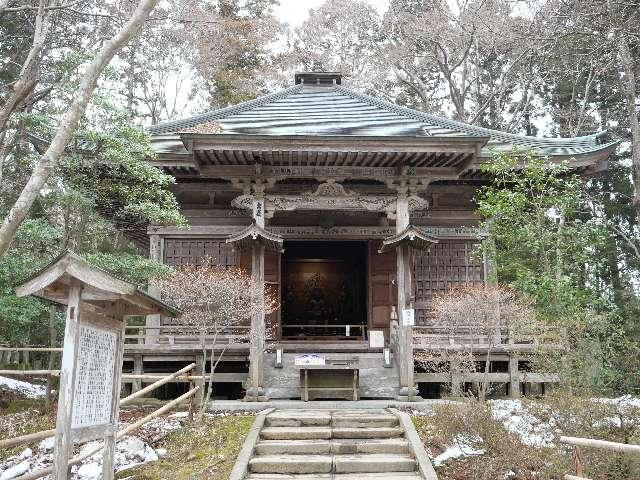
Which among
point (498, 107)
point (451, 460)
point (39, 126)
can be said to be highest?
point (498, 107)

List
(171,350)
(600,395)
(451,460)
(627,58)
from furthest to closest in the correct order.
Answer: (627,58) < (171,350) < (600,395) < (451,460)

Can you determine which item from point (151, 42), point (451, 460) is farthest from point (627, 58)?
point (151, 42)

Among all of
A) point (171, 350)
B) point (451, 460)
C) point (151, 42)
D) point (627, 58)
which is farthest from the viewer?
point (151, 42)

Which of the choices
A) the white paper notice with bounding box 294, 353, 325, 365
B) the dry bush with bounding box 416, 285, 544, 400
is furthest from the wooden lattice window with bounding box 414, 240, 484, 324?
the white paper notice with bounding box 294, 353, 325, 365

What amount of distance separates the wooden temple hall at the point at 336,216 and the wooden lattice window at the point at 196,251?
0.08 feet

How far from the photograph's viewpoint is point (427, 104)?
84.4 ft

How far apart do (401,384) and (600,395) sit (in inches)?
155

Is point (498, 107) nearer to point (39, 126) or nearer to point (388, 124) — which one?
point (388, 124)

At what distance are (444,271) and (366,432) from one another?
21.6 ft

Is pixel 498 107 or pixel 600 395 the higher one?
pixel 498 107

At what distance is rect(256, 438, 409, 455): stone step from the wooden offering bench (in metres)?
2.86

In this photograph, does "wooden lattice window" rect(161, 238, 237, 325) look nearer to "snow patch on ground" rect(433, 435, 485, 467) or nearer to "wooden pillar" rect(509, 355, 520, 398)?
"wooden pillar" rect(509, 355, 520, 398)

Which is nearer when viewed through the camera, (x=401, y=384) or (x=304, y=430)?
(x=304, y=430)

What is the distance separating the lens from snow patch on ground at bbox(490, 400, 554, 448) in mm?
8281
